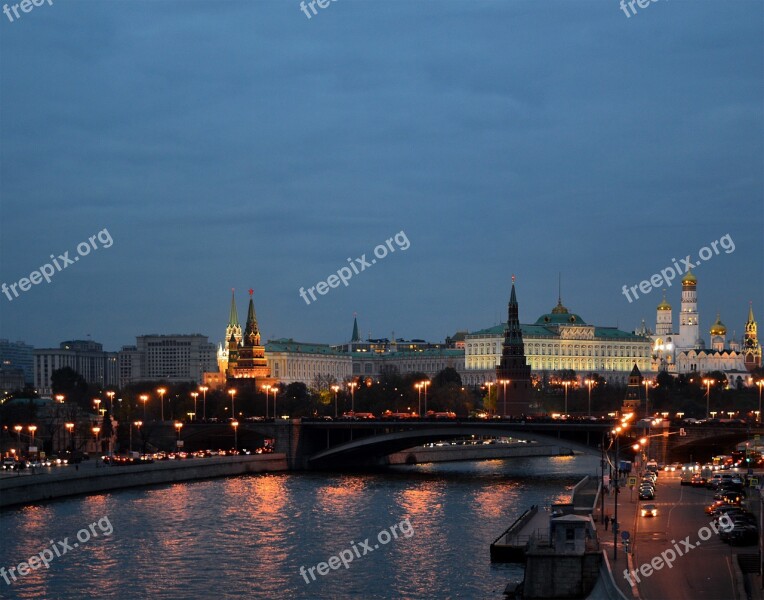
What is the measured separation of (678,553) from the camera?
4128cm

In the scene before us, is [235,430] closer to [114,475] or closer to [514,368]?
[114,475]

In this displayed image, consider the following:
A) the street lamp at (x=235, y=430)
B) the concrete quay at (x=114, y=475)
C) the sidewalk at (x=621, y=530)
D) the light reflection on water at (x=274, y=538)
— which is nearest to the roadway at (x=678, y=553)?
the sidewalk at (x=621, y=530)

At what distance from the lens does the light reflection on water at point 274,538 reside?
1750 inches

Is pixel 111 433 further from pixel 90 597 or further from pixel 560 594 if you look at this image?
pixel 560 594

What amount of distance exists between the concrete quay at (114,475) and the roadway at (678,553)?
1094 inches

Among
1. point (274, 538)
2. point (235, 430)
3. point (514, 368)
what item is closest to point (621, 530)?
point (274, 538)

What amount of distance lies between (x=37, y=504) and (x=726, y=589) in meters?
39.5

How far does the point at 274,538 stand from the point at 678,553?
19216 millimetres

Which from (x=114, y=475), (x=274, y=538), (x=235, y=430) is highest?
(x=235, y=430)

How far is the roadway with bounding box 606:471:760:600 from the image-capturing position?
35.7m

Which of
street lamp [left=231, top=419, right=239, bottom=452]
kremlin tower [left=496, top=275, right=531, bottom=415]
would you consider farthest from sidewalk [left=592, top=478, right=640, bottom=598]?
kremlin tower [left=496, top=275, right=531, bottom=415]

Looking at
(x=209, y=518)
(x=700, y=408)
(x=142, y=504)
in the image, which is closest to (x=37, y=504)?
(x=142, y=504)

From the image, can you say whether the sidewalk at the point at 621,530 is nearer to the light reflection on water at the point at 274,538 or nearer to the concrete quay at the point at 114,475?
the light reflection on water at the point at 274,538

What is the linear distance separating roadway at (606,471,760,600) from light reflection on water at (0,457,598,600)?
4.58 meters
